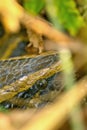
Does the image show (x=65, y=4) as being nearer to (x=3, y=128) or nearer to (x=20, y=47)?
(x=3, y=128)

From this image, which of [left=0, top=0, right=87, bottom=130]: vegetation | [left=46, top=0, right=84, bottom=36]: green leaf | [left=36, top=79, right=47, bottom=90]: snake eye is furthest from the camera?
[left=36, top=79, right=47, bottom=90]: snake eye

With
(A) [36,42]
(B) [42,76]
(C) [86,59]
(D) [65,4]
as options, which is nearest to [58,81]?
(B) [42,76]

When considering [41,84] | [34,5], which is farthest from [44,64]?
[34,5]

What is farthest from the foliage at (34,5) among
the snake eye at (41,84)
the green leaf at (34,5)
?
the snake eye at (41,84)

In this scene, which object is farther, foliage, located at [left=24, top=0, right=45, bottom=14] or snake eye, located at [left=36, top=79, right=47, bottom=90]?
snake eye, located at [left=36, top=79, right=47, bottom=90]

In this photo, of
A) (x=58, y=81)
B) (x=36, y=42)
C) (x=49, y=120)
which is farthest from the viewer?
(x=36, y=42)

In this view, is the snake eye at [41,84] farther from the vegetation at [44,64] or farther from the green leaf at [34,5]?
the green leaf at [34,5]

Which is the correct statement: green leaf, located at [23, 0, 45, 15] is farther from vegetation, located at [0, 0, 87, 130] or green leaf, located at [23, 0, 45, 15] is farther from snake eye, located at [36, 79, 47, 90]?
snake eye, located at [36, 79, 47, 90]

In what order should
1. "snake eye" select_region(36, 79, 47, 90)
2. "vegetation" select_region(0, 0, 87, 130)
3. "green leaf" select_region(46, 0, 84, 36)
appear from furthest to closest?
"snake eye" select_region(36, 79, 47, 90)
"green leaf" select_region(46, 0, 84, 36)
"vegetation" select_region(0, 0, 87, 130)

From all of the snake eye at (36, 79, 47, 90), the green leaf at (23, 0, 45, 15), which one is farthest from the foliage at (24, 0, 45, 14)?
the snake eye at (36, 79, 47, 90)
